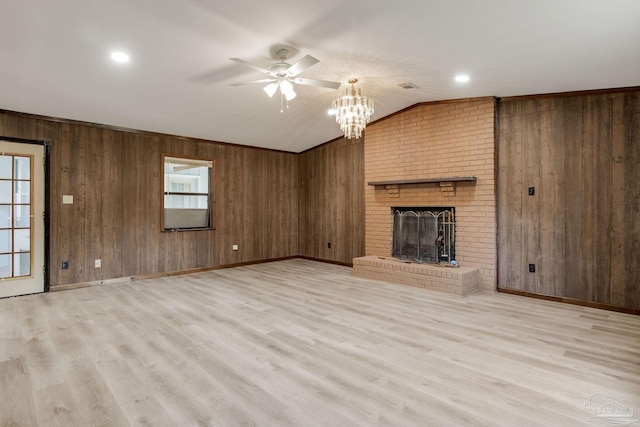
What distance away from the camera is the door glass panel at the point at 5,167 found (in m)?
4.48

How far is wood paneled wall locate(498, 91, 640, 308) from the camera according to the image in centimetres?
387

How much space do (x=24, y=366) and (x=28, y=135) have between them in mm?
3525

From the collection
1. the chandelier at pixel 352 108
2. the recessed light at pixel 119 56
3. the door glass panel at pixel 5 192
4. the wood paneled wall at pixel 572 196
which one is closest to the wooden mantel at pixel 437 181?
the wood paneled wall at pixel 572 196

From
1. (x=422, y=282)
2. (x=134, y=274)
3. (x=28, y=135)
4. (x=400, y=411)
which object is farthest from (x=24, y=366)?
(x=422, y=282)

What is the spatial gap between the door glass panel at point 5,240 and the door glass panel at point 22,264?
142 millimetres

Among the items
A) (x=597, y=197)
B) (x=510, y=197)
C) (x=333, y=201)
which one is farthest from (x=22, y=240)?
(x=597, y=197)

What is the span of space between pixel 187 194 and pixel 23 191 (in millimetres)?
2285

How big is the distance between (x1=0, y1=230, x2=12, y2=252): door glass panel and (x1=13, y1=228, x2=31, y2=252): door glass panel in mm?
60

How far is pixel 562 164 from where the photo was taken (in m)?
4.28

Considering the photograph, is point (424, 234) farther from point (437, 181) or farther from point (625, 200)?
point (625, 200)

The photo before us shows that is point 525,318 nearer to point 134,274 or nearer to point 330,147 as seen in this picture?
point 330,147

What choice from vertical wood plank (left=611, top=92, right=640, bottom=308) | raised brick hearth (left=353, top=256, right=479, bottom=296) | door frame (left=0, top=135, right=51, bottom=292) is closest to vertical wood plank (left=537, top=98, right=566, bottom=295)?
vertical wood plank (left=611, top=92, right=640, bottom=308)

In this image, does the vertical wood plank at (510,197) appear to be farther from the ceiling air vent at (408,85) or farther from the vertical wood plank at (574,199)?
the ceiling air vent at (408,85)

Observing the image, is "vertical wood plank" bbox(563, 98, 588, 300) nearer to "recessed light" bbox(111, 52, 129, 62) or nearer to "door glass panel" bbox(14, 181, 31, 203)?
"recessed light" bbox(111, 52, 129, 62)
